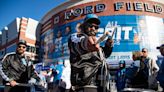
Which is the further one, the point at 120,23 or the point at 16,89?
the point at 120,23

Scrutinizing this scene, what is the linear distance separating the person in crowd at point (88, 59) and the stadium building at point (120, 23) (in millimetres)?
28129

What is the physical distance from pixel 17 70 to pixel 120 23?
3076 cm

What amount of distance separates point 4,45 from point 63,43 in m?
21.0

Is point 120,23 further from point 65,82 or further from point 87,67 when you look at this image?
point 87,67

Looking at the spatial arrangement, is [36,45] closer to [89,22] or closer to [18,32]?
[18,32]

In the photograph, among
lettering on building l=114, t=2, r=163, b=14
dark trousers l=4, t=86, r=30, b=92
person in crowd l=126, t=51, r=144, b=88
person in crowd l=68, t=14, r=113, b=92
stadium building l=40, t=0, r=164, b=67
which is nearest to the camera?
person in crowd l=68, t=14, r=113, b=92

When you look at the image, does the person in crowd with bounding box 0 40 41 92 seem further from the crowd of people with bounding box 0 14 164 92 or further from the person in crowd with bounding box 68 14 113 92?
the person in crowd with bounding box 68 14 113 92

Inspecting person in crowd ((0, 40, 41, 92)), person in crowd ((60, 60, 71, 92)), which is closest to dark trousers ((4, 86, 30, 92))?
person in crowd ((0, 40, 41, 92))

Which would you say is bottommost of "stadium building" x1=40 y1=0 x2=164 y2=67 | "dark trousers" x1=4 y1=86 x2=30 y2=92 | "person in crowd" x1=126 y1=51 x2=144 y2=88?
"dark trousers" x1=4 y1=86 x2=30 y2=92

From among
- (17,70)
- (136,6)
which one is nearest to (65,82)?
(17,70)

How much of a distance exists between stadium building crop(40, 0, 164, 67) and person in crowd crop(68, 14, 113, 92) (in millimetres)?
28129

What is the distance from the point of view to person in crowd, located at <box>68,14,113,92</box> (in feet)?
10.5

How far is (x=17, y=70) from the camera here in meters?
4.47

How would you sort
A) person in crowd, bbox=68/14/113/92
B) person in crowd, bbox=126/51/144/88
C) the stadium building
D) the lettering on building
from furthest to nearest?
the lettering on building → the stadium building → person in crowd, bbox=126/51/144/88 → person in crowd, bbox=68/14/113/92
